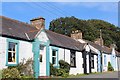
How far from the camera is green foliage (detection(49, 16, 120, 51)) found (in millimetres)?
67250

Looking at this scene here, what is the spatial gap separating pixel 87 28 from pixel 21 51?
167 feet

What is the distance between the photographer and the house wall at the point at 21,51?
53.2 feet

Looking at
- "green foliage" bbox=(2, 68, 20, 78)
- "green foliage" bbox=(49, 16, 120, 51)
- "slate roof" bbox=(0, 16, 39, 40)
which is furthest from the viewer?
"green foliage" bbox=(49, 16, 120, 51)

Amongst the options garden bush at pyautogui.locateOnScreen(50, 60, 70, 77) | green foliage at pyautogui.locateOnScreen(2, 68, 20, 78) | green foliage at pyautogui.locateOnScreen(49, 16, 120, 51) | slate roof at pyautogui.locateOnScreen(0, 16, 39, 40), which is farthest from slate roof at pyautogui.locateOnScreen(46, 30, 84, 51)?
green foliage at pyautogui.locateOnScreen(49, 16, 120, 51)

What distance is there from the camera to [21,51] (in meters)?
18.0

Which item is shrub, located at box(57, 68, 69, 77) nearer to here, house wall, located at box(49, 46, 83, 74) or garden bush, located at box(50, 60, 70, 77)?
garden bush, located at box(50, 60, 70, 77)

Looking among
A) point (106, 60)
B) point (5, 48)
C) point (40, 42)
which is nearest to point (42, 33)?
point (40, 42)

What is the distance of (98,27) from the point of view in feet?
254

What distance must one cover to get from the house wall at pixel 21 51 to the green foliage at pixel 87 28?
46.8 metres

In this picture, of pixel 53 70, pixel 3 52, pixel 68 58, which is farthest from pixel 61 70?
pixel 3 52

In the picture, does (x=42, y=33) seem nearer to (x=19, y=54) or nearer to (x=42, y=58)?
(x=42, y=58)

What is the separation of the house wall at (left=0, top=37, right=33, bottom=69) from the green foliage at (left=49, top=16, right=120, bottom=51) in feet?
154

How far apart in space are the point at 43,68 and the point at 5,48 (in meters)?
4.95

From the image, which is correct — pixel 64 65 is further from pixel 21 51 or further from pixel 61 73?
pixel 21 51
